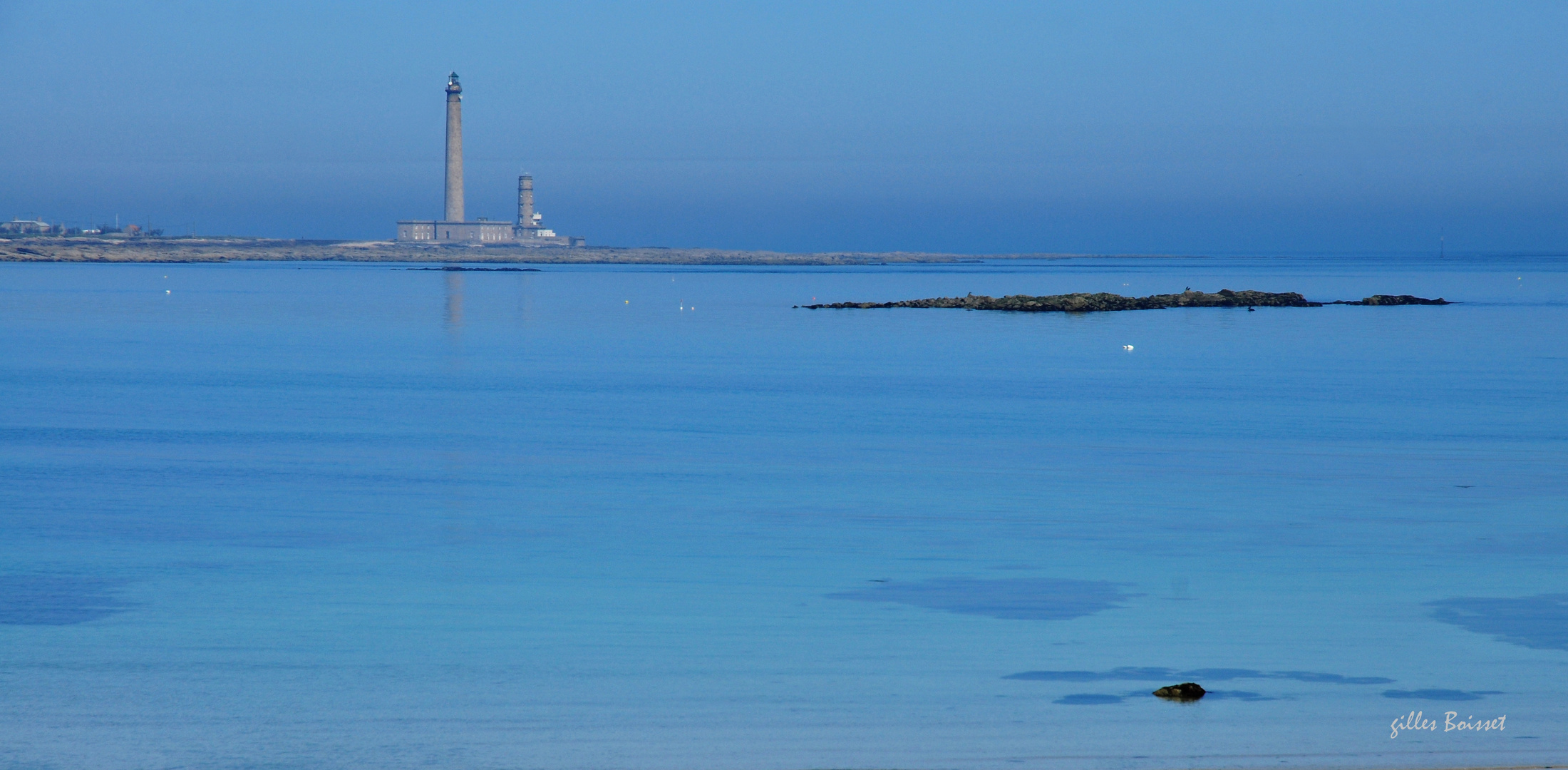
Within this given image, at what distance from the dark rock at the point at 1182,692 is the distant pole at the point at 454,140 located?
543 feet

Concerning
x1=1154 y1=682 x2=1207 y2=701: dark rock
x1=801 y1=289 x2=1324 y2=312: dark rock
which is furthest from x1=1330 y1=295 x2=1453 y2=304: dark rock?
x1=1154 y1=682 x2=1207 y2=701: dark rock

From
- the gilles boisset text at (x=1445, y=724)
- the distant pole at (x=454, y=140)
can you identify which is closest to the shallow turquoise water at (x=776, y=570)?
the gilles boisset text at (x=1445, y=724)

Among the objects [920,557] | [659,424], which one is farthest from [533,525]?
[659,424]

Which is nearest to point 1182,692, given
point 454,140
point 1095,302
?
point 1095,302

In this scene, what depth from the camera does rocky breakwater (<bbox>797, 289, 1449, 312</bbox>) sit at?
75.9 meters

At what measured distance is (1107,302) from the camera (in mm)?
77250

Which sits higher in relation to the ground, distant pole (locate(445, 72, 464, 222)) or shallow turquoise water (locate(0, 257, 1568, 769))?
distant pole (locate(445, 72, 464, 222))

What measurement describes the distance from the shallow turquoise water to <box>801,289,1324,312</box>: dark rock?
126 ft

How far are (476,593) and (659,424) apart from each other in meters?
14.8

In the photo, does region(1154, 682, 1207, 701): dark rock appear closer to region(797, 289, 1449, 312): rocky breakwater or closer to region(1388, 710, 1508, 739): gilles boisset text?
region(1388, 710, 1508, 739): gilles boisset text

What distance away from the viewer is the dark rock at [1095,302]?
7581 cm

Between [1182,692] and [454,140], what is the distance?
167787 mm

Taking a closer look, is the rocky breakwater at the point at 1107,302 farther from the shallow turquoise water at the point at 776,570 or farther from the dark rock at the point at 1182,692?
the dark rock at the point at 1182,692

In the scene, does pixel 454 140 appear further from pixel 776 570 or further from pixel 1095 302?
pixel 776 570
